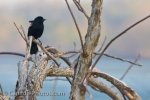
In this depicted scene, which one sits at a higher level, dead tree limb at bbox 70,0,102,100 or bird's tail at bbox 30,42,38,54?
dead tree limb at bbox 70,0,102,100

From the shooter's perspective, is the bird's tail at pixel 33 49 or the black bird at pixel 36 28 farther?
the black bird at pixel 36 28

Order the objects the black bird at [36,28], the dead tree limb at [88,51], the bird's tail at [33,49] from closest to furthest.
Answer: the dead tree limb at [88,51], the bird's tail at [33,49], the black bird at [36,28]

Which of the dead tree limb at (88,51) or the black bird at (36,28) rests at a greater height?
the dead tree limb at (88,51)

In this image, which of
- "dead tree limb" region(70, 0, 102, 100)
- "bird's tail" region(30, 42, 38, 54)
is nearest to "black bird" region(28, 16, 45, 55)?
"bird's tail" region(30, 42, 38, 54)

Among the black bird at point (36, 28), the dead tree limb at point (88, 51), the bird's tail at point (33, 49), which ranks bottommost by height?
the black bird at point (36, 28)

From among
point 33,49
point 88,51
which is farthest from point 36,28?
point 88,51

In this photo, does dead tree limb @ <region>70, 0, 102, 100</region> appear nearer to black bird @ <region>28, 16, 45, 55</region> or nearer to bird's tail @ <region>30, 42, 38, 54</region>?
bird's tail @ <region>30, 42, 38, 54</region>

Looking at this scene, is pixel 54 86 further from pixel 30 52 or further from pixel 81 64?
pixel 81 64

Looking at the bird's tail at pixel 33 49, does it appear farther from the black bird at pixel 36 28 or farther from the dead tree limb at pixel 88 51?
the dead tree limb at pixel 88 51

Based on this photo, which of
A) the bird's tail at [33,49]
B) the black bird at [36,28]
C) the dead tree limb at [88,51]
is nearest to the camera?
the dead tree limb at [88,51]

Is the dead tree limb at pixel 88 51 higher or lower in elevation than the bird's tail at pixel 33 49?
higher

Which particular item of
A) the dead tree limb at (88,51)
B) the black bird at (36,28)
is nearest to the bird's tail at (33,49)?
the black bird at (36,28)

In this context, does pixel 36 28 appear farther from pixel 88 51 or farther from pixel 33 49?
pixel 88 51

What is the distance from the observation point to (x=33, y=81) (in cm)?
427
